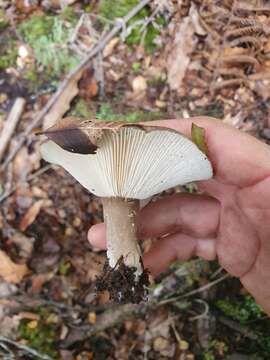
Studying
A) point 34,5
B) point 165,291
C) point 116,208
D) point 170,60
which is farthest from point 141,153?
point 34,5

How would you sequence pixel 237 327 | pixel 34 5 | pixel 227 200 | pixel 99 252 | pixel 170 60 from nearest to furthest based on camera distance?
pixel 227 200, pixel 237 327, pixel 99 252, pixel 170 60, pixel 34 5

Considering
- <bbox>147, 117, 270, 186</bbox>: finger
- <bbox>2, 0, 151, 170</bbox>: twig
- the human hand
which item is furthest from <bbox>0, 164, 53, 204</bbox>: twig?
<bbox>147, 117, 270, 186</bbox>: finger

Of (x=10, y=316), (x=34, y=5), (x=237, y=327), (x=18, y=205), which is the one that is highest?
(x=34, y=5)

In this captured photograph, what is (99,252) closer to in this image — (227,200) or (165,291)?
(165,291)

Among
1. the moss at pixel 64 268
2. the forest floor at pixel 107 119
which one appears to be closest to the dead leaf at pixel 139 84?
the forest floor at pixel 107 119

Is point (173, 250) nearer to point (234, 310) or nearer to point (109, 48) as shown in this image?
point (234, 310)

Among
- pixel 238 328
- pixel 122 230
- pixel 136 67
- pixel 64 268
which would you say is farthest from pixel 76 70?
pixel 238 328

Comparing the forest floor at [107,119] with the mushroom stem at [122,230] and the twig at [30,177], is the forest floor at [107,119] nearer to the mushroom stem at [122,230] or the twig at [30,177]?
the twig at [30,177]
